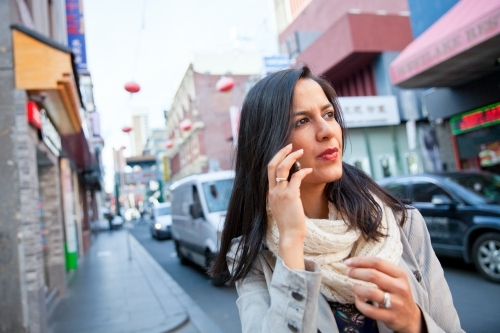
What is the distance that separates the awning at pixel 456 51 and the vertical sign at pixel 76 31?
7976 millimetres

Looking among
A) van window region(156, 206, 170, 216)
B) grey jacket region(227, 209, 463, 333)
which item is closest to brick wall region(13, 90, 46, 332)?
grey jacket region(227, 209, 463, 333)

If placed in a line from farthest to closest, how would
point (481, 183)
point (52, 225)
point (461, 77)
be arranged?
point (461, 77)
point (52, 225)
point (481, 183)

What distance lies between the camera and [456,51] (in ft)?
27.8

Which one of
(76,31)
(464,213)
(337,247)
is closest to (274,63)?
(76,31)

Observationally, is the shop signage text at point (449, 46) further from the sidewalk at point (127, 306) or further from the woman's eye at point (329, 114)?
the woman's eye at point (329, 114)

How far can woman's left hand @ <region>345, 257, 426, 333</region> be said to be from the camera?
1.04m

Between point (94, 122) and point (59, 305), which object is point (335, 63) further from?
point (59, 305)

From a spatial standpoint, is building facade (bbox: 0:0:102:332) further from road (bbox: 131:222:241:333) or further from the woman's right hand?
the woman's right hand

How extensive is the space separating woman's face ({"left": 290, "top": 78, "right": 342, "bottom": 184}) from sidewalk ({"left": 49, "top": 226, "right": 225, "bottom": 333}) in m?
4.59

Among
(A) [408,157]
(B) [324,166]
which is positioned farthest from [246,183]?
(A) [408,157]

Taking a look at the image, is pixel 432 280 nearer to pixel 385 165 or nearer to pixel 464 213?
pixel 464 213

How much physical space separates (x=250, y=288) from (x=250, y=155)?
0.49 m

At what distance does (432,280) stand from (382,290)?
439mm

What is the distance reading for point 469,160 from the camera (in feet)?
39.1
